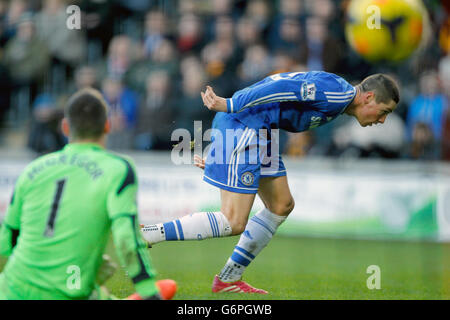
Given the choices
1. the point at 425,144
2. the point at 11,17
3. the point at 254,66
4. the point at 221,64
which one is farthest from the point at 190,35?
the point at 425,144

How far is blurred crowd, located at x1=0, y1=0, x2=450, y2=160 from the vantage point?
1208cm

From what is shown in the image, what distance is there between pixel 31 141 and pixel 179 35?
3.16m

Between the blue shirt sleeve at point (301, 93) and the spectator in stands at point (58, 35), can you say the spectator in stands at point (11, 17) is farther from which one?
the blue shirt sleeve at point (301, 93)

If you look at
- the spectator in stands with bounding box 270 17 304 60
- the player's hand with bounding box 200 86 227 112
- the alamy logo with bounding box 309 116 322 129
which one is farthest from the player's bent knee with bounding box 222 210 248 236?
the spectator in stands with bounding box 270 17 304 60

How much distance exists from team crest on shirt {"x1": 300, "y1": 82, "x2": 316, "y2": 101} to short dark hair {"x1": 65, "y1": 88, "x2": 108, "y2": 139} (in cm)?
210

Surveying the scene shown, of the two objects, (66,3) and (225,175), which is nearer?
(225,175)

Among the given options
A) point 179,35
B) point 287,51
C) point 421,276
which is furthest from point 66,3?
point 421,276

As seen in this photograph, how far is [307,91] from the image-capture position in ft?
19.2

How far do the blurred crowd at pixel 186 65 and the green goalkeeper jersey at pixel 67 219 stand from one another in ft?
24.7

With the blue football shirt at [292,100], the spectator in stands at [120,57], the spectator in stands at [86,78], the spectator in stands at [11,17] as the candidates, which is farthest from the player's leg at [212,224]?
the spectator in stands at [11,17]

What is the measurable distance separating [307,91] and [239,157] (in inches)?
29.6

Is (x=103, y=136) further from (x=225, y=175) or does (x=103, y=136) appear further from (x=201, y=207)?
(x=201, y=207)
